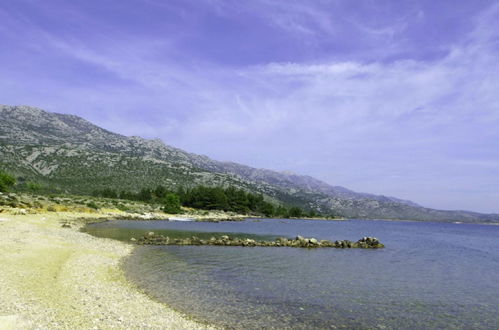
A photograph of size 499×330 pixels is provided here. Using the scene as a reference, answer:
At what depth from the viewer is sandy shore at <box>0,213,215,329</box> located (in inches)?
591

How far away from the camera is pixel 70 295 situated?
757 inches

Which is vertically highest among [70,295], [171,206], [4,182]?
[4,182]

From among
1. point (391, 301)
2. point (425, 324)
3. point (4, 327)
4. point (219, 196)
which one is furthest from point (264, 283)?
point (219, 196)

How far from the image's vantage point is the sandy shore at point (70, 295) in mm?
15000

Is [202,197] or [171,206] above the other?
[202,197]

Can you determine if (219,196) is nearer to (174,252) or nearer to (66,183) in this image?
(66,183)

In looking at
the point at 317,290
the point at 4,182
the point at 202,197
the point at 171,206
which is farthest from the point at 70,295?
the point at 202,197

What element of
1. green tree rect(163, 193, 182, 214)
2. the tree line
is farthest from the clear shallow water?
the tree line

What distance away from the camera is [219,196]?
165 metres

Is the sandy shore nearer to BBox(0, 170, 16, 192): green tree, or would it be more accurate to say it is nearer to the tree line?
BBox(0, 170, 16, 192): green tree

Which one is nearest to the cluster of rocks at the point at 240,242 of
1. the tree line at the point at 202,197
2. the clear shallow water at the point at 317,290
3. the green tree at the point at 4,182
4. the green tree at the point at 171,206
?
the clear shallow water at the point at 317,290

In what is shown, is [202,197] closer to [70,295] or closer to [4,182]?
[4,182]

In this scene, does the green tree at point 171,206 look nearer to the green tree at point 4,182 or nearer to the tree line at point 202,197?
the tree line at point 202,197

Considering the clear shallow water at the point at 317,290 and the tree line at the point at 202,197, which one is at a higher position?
the tree line at the point at 202,197
